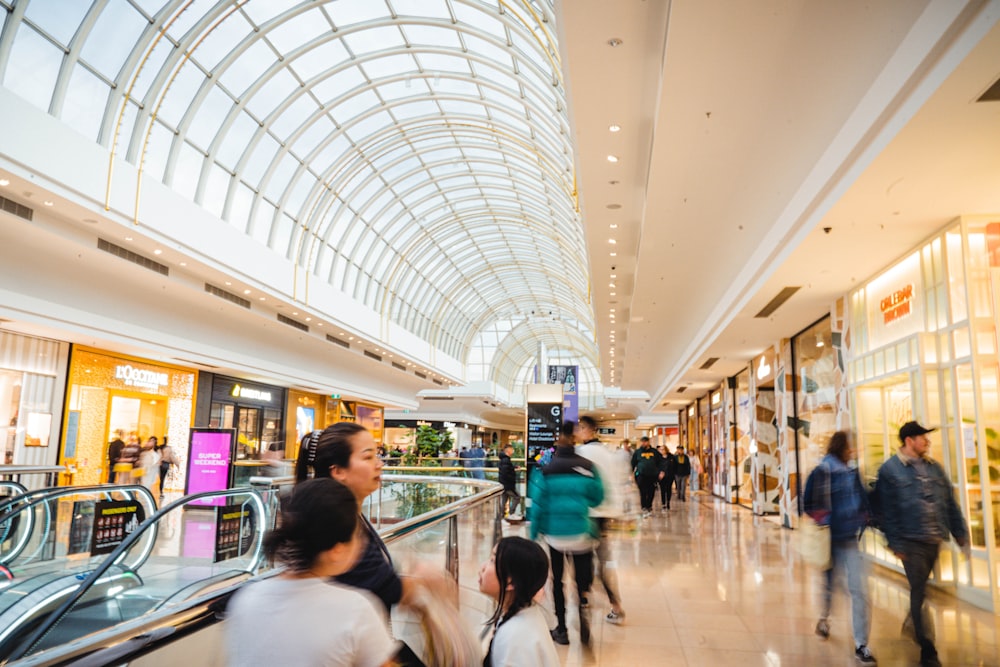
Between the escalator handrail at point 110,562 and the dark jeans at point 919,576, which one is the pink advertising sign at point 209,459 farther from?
the dark jeans at point 919,576

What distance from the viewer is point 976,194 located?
7.12m

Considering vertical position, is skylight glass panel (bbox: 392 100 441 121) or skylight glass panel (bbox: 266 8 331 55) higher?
skylight glass panel (bbox: 392 100 441 121)

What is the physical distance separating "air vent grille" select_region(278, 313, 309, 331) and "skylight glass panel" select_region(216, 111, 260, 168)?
4.89m

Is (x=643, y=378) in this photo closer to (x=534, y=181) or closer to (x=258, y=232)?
(x=534, y=181)

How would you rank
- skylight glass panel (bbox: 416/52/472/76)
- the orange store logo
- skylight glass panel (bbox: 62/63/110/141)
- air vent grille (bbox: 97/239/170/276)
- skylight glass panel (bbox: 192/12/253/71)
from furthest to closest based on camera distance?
skylight glass panel (bbox: 416/52/472/76), skylight glass panel (bbox: 192/12/253/71), air vent grille (bbox: 97/239/170/276), skylight glass panel (bbox: 62/63/110/141), the orange store logo

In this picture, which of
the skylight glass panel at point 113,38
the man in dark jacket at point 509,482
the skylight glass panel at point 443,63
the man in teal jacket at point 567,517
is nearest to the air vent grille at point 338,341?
the skylight glass panel at point 443,63

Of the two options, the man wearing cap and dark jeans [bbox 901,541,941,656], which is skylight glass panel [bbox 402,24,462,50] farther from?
dark jeans [bbox 901,541,941,656]

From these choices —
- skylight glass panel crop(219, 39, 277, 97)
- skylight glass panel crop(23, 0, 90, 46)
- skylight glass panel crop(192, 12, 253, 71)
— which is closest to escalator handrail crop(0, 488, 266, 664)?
skylight glass panel crop(23, 0, 90, 46)

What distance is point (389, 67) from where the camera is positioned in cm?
1906

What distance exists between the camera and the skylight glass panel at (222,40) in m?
15.2

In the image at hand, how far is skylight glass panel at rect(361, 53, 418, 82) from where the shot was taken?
18734 mm

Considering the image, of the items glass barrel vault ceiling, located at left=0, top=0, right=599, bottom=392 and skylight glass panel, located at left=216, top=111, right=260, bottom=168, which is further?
skylight glass panel, located at left=216, top=111, right=260, bottom=168

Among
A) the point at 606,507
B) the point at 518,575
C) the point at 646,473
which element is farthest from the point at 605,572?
the point at 646,473

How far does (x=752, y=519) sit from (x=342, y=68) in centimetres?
1486
